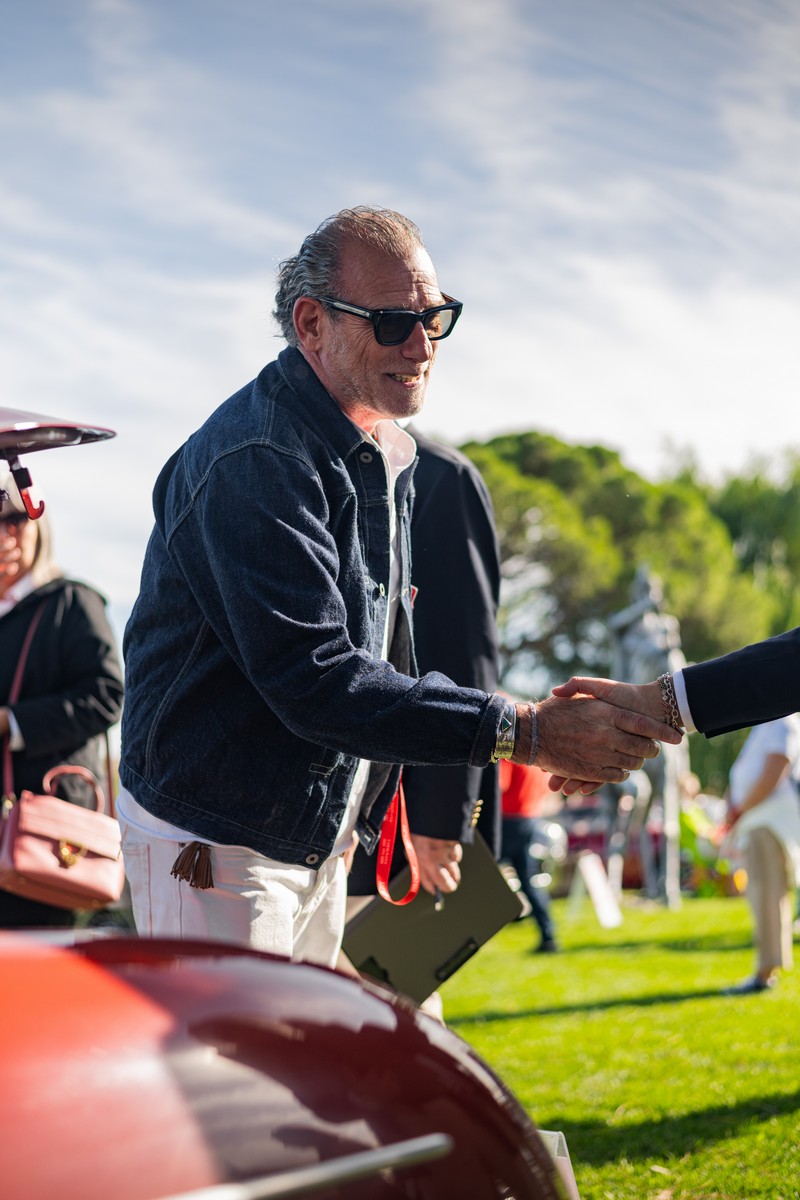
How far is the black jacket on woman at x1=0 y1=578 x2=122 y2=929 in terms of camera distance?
14.0 feet

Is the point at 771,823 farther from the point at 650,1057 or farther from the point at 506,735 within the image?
the point at 506,735

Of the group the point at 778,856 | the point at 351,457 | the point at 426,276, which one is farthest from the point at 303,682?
the point at 778,856

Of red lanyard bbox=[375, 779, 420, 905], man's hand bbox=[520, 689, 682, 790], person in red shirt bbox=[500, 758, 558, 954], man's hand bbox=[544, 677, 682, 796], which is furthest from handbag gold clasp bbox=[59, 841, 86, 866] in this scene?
person in red shirt bbox=[500, 758, 558, 954]

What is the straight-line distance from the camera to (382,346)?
292 cm

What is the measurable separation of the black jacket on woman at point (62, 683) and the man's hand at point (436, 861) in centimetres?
124

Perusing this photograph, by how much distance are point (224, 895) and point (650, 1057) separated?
423cm

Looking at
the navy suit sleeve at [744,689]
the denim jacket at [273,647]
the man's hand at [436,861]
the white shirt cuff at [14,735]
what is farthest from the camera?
the white shirt cuff at [14,735]

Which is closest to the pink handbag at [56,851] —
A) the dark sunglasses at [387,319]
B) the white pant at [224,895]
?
the white pant at [224,895]

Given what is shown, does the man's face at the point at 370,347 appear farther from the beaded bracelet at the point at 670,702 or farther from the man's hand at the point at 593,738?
the beaded bracelet at the point at 670,702

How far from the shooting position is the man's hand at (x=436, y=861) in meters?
3.72

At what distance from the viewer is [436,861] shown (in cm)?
374

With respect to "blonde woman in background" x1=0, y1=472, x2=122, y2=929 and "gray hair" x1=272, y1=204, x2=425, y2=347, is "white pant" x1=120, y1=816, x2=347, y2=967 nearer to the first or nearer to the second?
"gray hair" x1=272, y1=204, x2=425, y2=347

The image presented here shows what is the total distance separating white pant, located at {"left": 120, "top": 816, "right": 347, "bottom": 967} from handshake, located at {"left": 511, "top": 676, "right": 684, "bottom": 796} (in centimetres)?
53

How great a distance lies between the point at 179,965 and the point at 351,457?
55.1 inches
